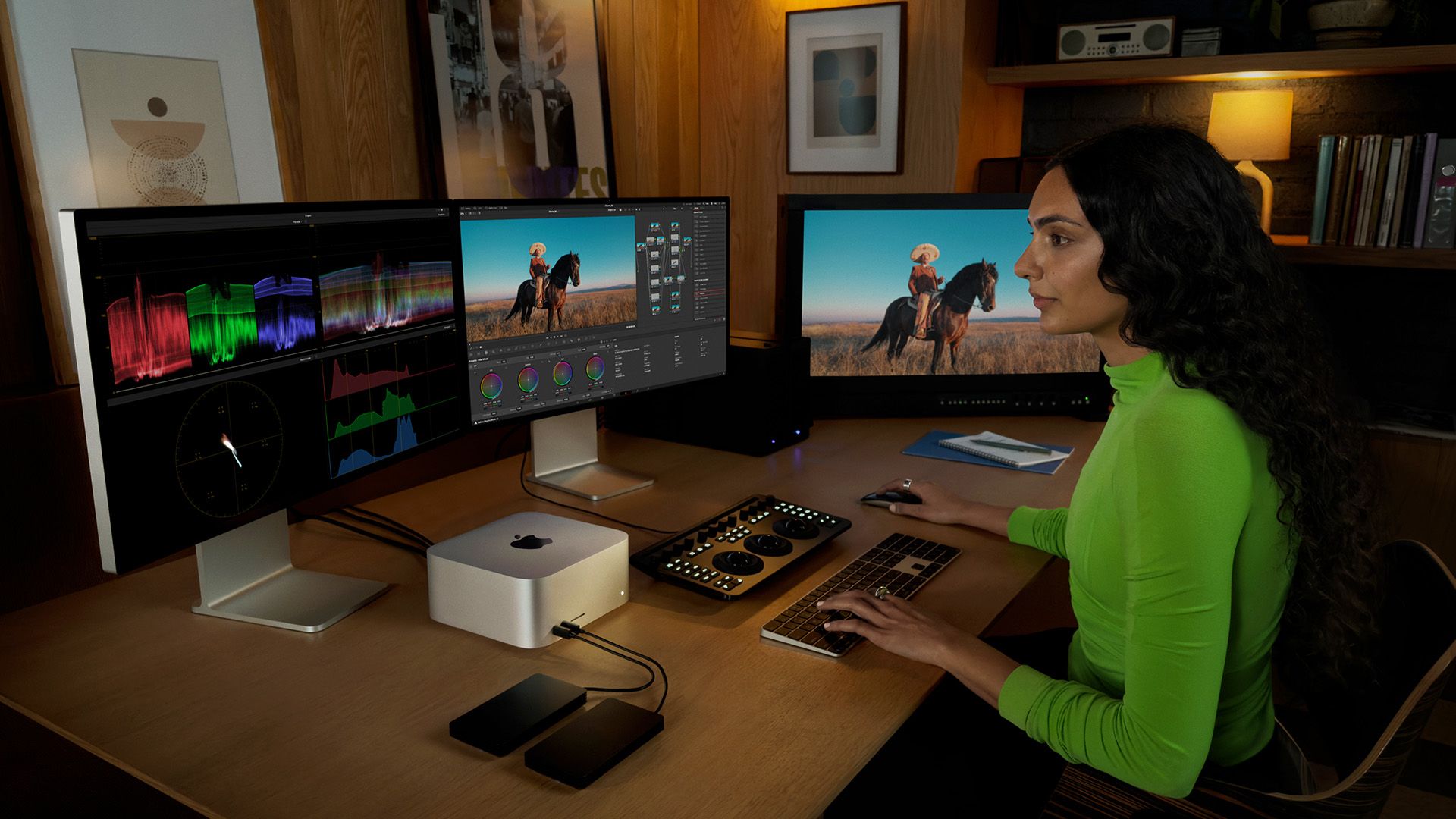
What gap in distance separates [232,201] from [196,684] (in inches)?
36.2

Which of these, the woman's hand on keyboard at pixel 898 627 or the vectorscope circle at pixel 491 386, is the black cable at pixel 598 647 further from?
the vectorscope circle at pixel 491 386

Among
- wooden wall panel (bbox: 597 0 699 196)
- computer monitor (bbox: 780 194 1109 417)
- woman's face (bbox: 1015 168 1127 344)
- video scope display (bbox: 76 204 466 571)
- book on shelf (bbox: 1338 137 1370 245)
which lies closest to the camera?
video scope display (bbox: 76 204 466 571)

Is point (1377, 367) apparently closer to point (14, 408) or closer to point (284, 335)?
point (284, 335)

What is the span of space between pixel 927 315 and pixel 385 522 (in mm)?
1277

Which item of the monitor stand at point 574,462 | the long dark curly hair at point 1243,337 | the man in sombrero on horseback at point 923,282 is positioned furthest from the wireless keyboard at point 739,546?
the man in sombrero on horseback at point 923,282

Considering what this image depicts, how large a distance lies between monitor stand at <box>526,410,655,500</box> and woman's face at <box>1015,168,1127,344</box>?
879 mm

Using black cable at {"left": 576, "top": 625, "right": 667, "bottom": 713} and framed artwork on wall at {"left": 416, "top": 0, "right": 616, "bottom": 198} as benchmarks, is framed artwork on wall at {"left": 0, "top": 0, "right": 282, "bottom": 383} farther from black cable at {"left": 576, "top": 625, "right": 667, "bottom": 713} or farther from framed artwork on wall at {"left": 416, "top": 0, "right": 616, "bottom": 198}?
black cable at {"left": 576, "top": 625, "right": 667, "bottom": 713}

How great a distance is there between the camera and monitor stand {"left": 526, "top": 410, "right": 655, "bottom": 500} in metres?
1.84

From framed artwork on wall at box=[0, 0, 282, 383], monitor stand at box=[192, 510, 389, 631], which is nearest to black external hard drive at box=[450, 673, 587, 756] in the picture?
monitor stand at box=[192, 510, 389, 631]

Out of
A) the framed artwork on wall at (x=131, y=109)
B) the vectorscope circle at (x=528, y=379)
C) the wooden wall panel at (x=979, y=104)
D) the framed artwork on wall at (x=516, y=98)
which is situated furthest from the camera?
the wooden wall panel at (x=979, y=104)

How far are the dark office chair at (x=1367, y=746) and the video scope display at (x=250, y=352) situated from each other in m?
1.03

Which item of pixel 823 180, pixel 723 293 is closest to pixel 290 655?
pixel 723 293

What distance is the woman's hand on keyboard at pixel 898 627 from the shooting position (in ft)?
3.91

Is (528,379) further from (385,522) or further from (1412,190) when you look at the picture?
(1412,190)
